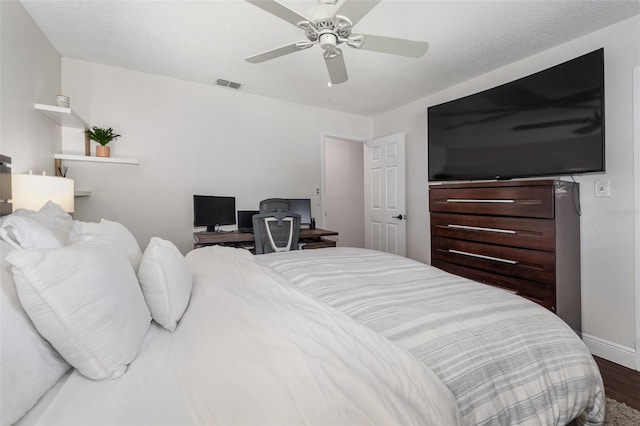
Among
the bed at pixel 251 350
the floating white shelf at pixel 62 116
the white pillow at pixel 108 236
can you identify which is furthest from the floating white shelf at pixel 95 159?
the white pillow at pixel 108 236

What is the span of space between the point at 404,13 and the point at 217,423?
8.26 ft

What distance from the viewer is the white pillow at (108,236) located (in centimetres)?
104

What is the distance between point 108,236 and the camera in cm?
111

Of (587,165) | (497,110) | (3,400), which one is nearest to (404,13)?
(497,110)

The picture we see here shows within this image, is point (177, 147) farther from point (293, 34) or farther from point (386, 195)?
point (386, 195)

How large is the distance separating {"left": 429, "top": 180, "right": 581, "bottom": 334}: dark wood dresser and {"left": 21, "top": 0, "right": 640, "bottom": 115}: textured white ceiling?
1213mm

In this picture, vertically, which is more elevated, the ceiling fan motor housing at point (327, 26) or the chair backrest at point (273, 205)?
the ceiling fan motor housing at point (327, 26)

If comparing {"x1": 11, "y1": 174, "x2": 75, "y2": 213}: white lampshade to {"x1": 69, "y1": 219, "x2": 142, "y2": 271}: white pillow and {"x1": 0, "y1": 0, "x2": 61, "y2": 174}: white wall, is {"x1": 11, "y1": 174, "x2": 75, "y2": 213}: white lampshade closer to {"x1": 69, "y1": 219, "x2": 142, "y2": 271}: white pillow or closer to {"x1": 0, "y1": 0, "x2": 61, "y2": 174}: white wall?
{"x1": 0, "y1": 0, "x2": 61, "y2": 174}: white wall

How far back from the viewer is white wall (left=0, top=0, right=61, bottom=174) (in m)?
1.79

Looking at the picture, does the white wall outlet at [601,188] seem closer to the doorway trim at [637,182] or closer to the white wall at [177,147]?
the doorway trim at [637,182]

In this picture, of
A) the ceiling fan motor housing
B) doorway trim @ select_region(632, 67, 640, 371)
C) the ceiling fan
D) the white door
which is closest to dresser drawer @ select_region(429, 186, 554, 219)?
doorway trim @ select_region(632, 67, 640, 371)

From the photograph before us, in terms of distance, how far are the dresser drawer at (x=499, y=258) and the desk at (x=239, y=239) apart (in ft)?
4.23

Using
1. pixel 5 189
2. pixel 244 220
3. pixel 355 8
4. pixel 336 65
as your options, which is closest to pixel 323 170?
pixel 244 220

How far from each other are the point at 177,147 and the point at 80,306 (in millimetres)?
2918
